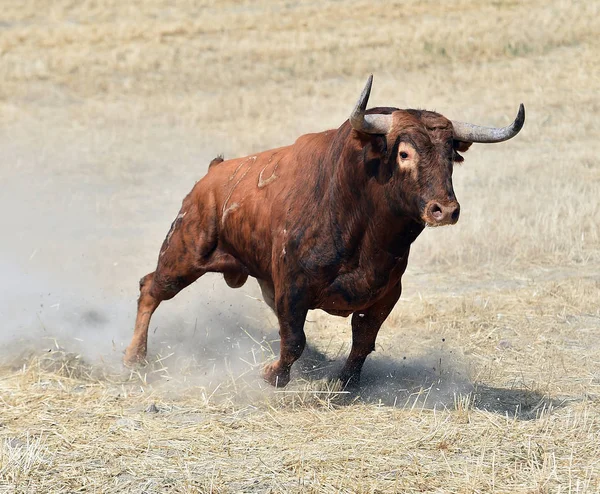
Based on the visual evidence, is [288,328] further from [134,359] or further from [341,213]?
[134,359]

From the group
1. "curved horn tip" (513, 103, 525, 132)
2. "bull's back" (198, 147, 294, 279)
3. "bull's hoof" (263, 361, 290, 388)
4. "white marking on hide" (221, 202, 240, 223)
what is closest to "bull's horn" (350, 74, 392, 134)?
"curved horn tip" (513, 103, 525, 132)

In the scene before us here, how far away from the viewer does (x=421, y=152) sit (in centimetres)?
612

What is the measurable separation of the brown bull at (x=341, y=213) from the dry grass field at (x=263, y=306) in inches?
30.3

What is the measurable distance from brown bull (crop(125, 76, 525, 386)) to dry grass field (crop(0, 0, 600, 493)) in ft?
2.53

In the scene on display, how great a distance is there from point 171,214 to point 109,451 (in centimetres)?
1000

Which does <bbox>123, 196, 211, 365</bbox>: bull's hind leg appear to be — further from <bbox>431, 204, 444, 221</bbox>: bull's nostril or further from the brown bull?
<bbox>431, 204, 444, 221</bbox>: bull's nostril

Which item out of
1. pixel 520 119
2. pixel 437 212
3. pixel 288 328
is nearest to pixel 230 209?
pixel 288 328

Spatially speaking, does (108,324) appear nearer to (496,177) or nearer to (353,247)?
(353,247)

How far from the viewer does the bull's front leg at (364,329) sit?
23.5 ft

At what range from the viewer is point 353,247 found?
6.67 m

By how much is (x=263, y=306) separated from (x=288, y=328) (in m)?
3.13

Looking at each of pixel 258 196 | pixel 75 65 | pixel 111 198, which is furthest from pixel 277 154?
pixel 75 65

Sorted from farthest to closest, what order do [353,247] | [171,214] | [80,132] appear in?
[80,132] → [171,214] → [353,247]

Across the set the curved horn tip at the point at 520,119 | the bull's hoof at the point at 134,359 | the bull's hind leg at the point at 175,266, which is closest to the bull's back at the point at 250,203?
the bull's hind leg at the point at 175,266
